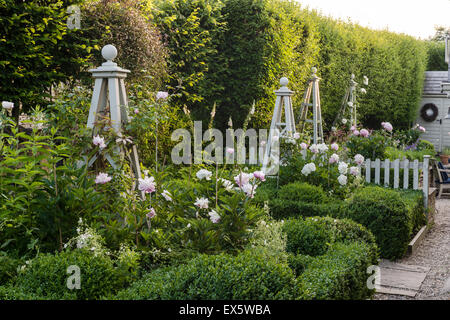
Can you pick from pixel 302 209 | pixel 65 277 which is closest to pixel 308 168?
pixel 302 209

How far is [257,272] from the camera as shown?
262cm

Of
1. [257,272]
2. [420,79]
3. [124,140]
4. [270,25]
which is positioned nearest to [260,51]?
[270,25]

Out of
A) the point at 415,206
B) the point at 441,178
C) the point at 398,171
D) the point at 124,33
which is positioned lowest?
the point at 441,178

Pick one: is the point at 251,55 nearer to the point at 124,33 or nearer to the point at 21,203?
the point at 124,33

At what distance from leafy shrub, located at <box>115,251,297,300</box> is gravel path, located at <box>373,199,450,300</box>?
1.89 m

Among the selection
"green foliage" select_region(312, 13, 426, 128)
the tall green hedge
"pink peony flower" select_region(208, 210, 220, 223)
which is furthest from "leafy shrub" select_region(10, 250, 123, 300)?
"green foliage" select_region(312, 13, 426, 128)

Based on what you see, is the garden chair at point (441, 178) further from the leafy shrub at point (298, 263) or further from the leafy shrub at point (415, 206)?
the leafy shrub at point (298, 263)

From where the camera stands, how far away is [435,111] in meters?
18.2

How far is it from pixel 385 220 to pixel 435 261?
0.88 m

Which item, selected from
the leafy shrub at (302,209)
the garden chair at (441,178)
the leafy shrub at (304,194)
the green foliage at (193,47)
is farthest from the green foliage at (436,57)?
the leafy shrub at (302,209)
